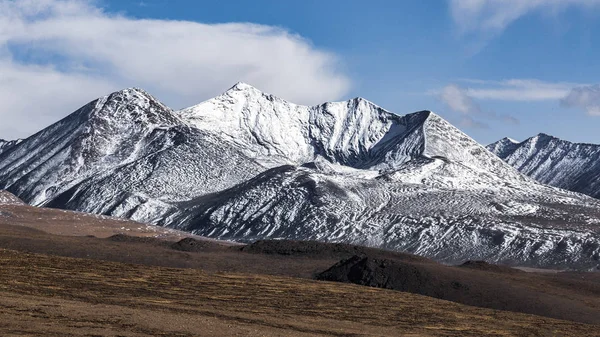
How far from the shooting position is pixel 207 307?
54625mm

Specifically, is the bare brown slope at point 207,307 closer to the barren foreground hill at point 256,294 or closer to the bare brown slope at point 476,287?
the barren foreground hill at point 256,294

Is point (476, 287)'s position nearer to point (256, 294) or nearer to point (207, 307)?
point (256, 294)

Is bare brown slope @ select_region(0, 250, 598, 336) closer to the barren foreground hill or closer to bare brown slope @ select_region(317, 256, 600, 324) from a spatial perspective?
the barren foreground hill

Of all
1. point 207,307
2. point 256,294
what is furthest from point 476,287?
point 207,307

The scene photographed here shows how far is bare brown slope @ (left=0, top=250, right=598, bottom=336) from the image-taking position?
43312 mm

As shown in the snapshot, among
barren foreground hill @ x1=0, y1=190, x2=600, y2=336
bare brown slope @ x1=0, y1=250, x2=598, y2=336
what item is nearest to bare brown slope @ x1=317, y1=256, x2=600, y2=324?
barren foreground hill @ x1=0, y1=190, x2=600, y2=336

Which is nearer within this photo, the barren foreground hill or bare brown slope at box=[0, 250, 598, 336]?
bare brown slope at box=[0, 250, 598, 336]

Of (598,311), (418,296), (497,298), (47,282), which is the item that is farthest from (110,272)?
(598,311)

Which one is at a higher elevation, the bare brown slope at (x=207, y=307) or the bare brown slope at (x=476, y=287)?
the bare brown slope at (x=476, y=287)

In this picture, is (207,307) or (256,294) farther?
(256,294)

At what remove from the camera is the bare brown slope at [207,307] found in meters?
43.3

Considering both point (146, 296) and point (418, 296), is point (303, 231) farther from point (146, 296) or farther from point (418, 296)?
point (146, 296)

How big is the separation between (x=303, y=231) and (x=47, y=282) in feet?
424

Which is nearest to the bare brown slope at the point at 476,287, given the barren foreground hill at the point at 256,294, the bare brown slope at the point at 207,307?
the barren foreground hill at the point at 256,294
